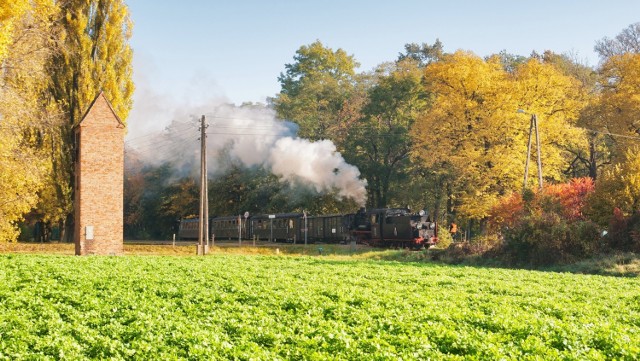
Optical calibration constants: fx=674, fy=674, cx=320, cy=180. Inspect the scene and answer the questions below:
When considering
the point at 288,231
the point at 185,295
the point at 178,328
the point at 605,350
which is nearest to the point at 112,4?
the point at 288,231

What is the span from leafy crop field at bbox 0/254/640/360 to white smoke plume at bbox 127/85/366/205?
90.0ft

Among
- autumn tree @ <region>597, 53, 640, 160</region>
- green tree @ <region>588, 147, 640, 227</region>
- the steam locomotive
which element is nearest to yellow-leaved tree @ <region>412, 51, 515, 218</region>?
the steam locomotive

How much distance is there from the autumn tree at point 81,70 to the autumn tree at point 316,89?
30.6m

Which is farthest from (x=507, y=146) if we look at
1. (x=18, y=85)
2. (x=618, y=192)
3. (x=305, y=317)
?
(x=305, y=317)

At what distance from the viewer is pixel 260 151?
67375 millimetres

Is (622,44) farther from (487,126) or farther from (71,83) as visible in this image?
(71,83)

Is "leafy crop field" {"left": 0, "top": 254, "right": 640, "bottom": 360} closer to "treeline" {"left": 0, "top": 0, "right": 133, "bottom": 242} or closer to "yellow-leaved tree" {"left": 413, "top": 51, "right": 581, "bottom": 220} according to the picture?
"treeline" {"left": 0, "top": 0, "right": 133, "bottom": 242}

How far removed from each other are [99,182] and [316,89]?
171 ft

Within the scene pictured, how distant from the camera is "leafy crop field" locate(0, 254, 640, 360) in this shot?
1252 centimetres

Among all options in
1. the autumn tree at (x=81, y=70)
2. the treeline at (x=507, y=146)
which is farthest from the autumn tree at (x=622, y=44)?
the autumn tree at (x=81, y=70)

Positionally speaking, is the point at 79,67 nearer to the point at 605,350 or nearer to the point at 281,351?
the point at 281,351

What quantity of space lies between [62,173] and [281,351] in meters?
34.0

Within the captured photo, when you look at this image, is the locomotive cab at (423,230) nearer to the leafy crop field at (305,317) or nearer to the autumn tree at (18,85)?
the leafy crop field at (305,317)

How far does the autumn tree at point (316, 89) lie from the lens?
250ft
